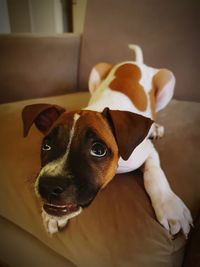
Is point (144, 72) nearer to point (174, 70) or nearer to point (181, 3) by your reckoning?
point (174, 70)

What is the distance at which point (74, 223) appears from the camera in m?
0.83

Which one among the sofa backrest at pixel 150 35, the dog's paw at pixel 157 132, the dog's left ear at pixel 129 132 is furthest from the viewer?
the sofa backrest at pixel 150 35

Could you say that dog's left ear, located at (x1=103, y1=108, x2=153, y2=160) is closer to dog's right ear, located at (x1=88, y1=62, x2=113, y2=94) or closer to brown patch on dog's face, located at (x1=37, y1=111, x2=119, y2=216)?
brown patch on dog's face, located at (x1=37, y1=111, x2=119, y2=216)

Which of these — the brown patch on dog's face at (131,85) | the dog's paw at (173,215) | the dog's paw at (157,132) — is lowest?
the dog's paw at (157,132)

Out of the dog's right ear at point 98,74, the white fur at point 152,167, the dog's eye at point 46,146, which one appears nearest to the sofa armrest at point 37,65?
the dog's right ear at point 98,74

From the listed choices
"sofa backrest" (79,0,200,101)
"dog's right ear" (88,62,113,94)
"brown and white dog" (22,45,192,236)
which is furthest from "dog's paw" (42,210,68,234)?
"sofa backrest" (79,0,200,101)

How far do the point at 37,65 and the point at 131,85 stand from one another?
529mm

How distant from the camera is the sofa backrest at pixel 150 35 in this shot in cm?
143

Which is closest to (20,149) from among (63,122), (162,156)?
(63,122)

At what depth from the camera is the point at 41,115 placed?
0.92 m

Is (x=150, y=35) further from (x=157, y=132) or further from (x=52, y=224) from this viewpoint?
(x=52, y=224)

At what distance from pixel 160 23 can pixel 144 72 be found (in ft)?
0.89

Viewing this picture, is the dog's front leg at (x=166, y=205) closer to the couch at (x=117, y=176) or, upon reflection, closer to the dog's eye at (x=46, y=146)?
the couch at (x=117, y=176)

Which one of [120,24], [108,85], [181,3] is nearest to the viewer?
[108,85]
